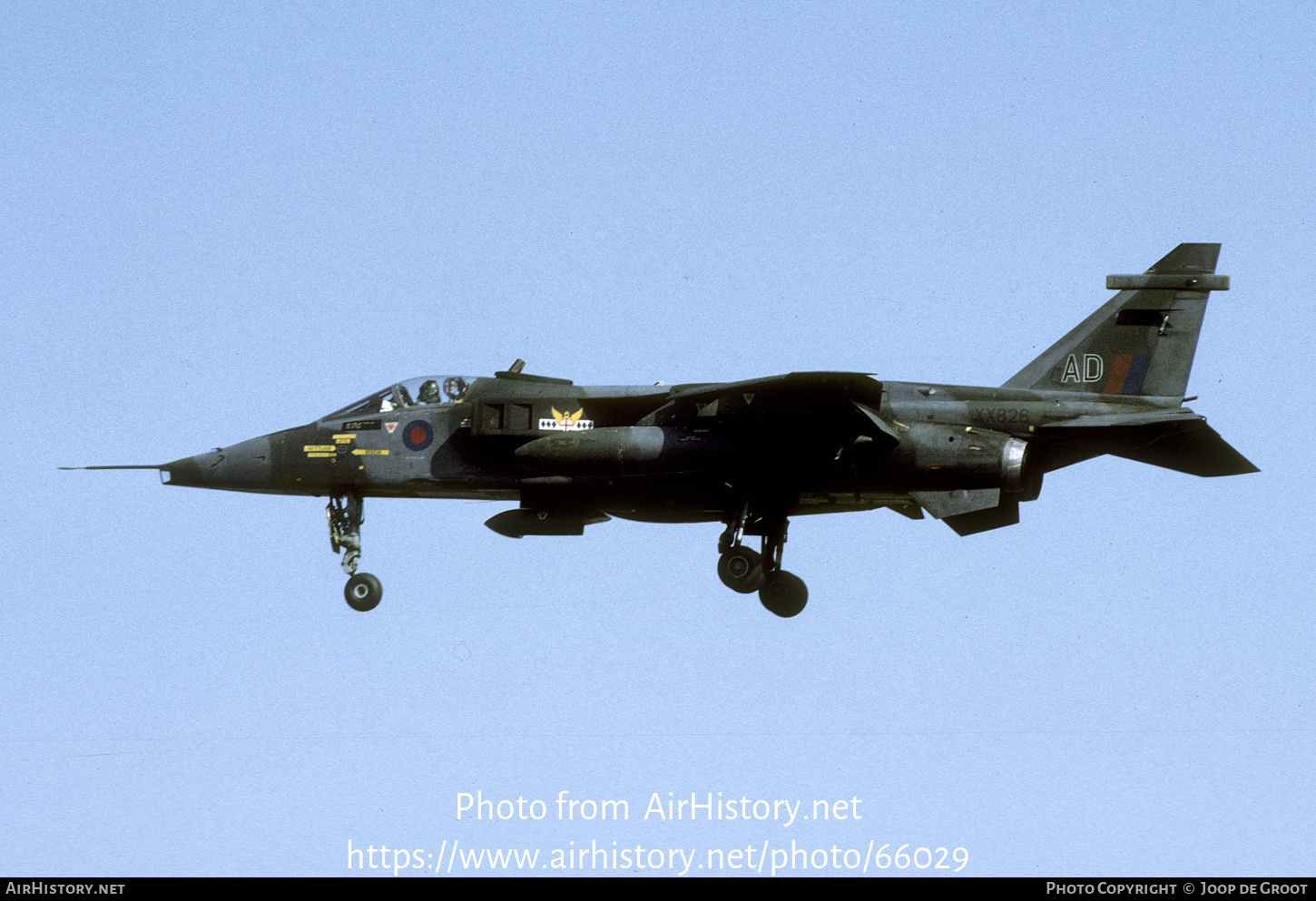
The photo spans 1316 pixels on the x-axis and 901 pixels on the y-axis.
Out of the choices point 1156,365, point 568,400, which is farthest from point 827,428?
point 1156,365

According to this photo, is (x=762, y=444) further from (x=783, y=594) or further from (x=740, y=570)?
(x=783, y=594)

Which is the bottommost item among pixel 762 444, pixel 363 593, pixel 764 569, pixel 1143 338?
pixel 363 593

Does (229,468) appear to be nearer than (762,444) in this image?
No

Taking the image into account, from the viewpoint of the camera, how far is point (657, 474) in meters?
21.8

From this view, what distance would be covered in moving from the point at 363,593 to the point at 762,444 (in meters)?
5.96

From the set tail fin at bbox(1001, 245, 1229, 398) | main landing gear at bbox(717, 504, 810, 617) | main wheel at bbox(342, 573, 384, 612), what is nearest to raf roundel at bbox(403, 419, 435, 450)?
main wheel at bbox(342, 573, 384, 612)

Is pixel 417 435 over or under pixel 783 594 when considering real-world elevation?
over

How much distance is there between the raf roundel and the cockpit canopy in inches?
12.6

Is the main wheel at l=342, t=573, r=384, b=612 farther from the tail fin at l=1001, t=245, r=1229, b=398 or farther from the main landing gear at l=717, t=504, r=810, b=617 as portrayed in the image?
the tail fin at l=1001, t=245, r=1229, b=398

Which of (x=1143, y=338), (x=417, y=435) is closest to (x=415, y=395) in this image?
(x=417, y=435)

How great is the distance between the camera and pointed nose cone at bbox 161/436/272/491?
23562mm

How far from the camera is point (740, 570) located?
22656 mm
